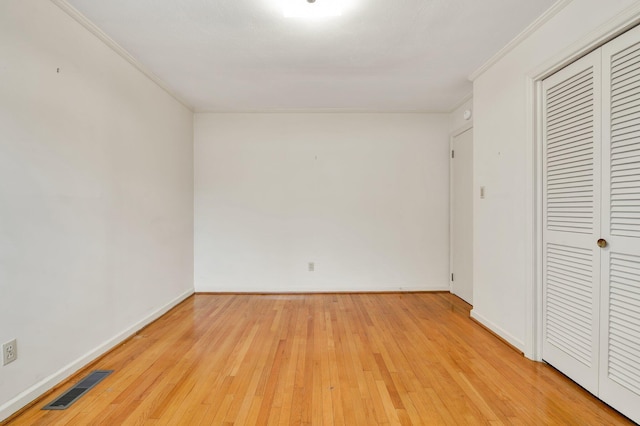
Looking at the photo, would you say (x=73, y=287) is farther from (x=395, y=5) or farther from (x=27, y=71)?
(x=395, y=5)

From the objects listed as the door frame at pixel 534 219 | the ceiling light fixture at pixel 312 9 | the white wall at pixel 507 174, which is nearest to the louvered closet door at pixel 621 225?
the white wall at pixel 507 174

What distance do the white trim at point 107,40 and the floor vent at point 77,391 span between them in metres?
2.55

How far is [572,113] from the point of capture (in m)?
2.01

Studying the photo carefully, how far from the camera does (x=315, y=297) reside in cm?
404

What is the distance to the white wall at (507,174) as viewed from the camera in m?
2.20

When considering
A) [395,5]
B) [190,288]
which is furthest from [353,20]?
[190,288]

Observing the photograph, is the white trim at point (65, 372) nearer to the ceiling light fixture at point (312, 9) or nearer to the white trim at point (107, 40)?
the white trim at point (107, 40)

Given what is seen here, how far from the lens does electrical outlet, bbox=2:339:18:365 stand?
1.63 m

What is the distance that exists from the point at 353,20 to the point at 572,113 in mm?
1659

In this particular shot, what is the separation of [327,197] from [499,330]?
2.53 metres

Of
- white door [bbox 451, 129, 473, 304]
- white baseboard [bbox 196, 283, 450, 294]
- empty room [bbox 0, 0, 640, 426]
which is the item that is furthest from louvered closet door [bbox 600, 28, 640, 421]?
white baseboard [bbox 196, 283, 450, 294]

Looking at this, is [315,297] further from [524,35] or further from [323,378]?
[524,35]

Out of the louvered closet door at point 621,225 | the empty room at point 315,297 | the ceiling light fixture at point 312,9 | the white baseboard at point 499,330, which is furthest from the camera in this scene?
the white baseboard at point 499,330

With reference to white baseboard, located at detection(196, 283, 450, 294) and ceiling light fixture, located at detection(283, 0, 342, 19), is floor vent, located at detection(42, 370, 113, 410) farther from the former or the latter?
ceiling light fixture, located at detection(283, 0, 342, 19)
